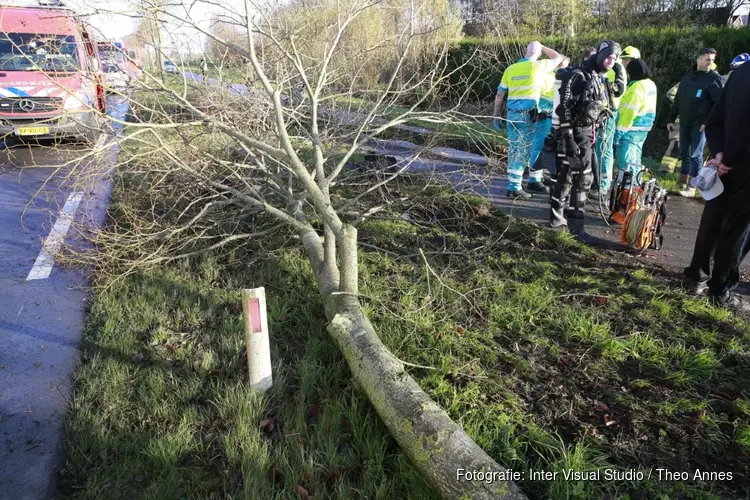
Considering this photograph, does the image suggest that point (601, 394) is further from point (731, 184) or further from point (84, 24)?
point (84, 24)

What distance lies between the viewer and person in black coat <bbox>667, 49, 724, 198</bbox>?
682 cm

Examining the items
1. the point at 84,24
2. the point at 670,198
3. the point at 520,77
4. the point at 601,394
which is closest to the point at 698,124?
the point at 670,198

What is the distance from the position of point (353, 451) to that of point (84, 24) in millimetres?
3872

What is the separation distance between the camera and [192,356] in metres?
3.58

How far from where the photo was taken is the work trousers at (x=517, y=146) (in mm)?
6551

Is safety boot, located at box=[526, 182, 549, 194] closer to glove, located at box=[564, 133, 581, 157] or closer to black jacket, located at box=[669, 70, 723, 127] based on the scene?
glove, located at box=[564, 133, 581, 157]

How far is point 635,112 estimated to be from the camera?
6.28 meters

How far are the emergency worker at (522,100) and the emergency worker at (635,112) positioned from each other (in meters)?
1.05

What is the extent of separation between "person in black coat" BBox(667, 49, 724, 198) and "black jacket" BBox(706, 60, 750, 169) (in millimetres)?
3280

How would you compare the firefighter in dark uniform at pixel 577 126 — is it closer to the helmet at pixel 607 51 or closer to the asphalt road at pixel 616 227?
the helmet at pixel 607 51

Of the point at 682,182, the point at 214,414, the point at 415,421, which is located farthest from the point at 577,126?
the point at 214,414

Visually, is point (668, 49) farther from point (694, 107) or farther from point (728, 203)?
point (728, 203)

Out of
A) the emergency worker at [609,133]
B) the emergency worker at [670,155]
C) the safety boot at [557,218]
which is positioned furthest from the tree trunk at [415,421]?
the emergency worker at [670,155]

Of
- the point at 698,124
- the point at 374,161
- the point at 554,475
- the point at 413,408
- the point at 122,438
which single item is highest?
the point at 698,124
